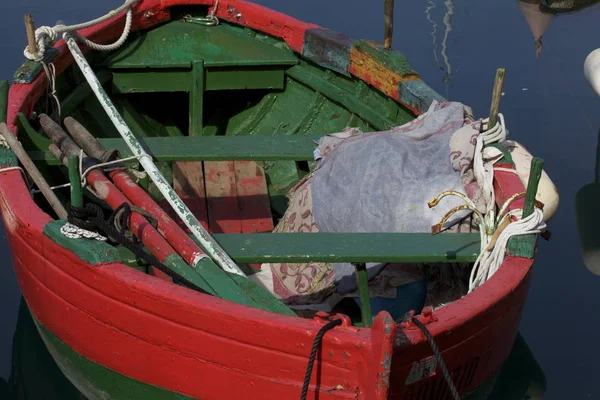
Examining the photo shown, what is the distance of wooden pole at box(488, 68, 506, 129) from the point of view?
4.35 metres

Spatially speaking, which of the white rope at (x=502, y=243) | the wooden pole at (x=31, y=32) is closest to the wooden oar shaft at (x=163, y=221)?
the white rope at (x=502, y=243)

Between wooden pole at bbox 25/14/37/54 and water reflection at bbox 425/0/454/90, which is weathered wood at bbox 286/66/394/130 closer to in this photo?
wooden pole at bbox 25/14/37/54

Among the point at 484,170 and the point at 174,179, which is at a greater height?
the point at 484,170

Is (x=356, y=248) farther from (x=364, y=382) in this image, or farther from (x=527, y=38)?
(x=527, y=38)

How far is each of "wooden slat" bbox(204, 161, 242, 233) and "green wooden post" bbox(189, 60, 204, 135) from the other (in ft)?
1.18

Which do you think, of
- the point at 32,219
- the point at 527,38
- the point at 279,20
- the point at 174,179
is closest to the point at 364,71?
the point at 279,20

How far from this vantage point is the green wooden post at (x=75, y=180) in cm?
382

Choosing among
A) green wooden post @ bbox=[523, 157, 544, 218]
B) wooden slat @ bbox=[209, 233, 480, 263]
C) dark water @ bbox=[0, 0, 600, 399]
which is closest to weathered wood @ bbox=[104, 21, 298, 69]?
dark water @ bbox=[0, 0, 600, 399]

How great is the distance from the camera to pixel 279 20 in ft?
22.7

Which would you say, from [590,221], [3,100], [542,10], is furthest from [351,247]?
[542,10]

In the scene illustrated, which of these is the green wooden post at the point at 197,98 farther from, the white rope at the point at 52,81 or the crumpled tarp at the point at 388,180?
the crumpled tarp at the point at 388,180

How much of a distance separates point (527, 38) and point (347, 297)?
6.23m

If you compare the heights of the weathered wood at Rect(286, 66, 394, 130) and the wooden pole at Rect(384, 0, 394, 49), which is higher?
A: the wooden pole at Rect(384, 0, 394, 49)

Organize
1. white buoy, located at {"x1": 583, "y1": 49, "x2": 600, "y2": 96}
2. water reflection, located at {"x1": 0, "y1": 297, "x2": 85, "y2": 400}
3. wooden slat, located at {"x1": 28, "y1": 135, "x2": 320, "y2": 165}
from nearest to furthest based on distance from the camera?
1. wooden slat, located at {"x1": 28, "y1": 135, "x2": 320, "y2": 165}
2. water reflection, located at {"x1": 0, "y1": 297, "x2": 85, "y2": 400}
3. white buoy, located at {"x1": 583, "y1": 49, "x2": 600, "y2": 96}
